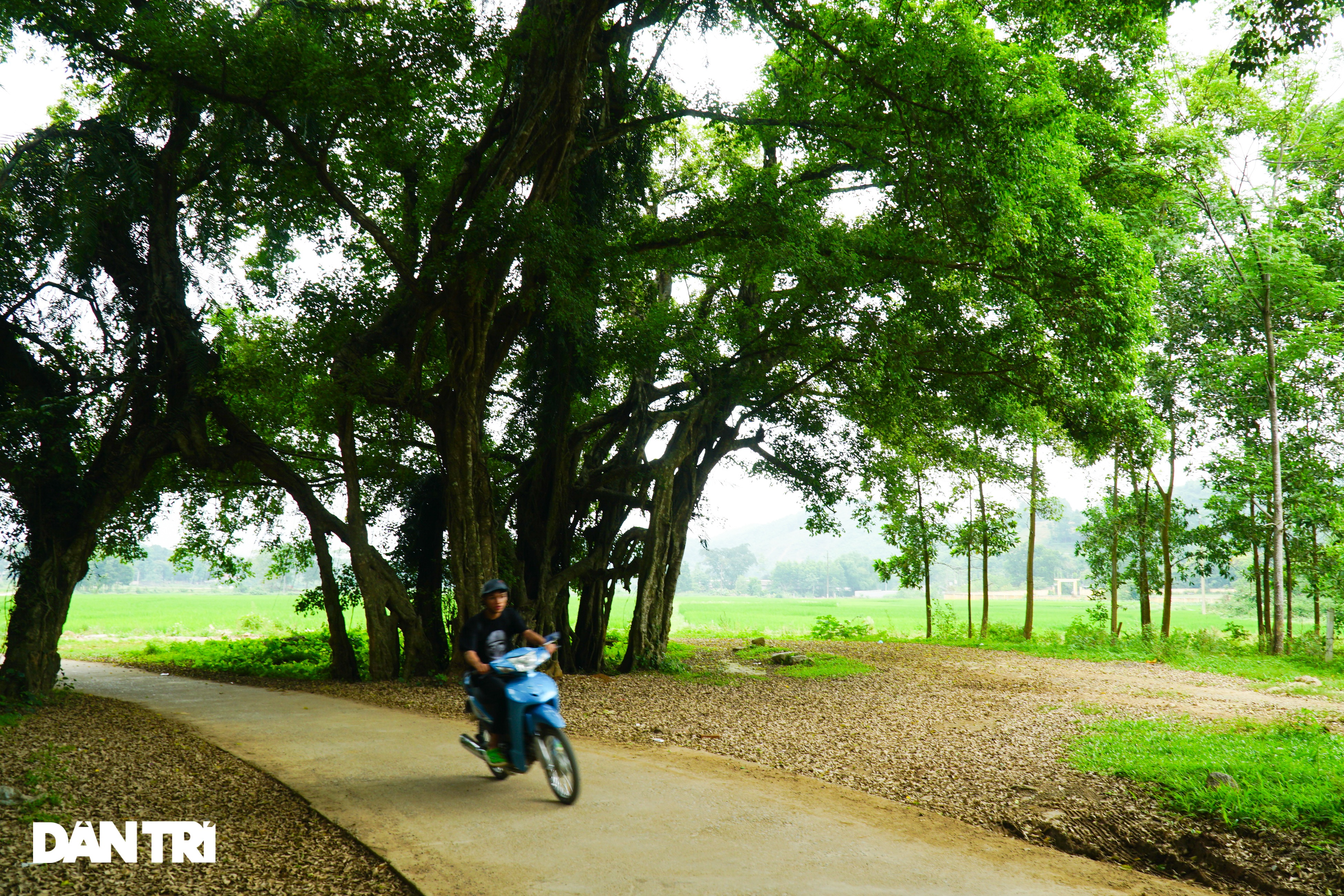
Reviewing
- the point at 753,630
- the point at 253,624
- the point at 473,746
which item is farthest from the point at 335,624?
the point at 753,630

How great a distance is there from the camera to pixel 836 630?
25.1 m

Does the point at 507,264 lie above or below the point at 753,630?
above

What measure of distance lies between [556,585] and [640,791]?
7641 millimetres

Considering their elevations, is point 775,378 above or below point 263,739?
above

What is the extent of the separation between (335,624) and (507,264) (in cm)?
644

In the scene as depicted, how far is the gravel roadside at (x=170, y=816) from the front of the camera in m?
3.90

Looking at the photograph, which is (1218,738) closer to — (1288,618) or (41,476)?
(41,476)

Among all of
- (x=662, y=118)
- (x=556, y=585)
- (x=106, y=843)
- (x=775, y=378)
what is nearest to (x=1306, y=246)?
(x=775, y=378)

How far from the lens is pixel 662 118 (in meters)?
11.7

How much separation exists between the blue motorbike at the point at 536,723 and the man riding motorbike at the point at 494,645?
0.35ft

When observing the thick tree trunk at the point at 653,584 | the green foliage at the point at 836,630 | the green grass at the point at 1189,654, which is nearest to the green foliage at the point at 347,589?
the thick tree trunk at the point at 653,584

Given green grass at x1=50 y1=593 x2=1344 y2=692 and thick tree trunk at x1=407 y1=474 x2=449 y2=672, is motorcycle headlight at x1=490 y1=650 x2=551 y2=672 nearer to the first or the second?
thick tree trunk at x1=407 y1=474 x2=449 y2=672

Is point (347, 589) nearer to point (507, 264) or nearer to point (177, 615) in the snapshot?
point (507, 264)

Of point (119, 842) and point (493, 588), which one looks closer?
point (119, 842)
